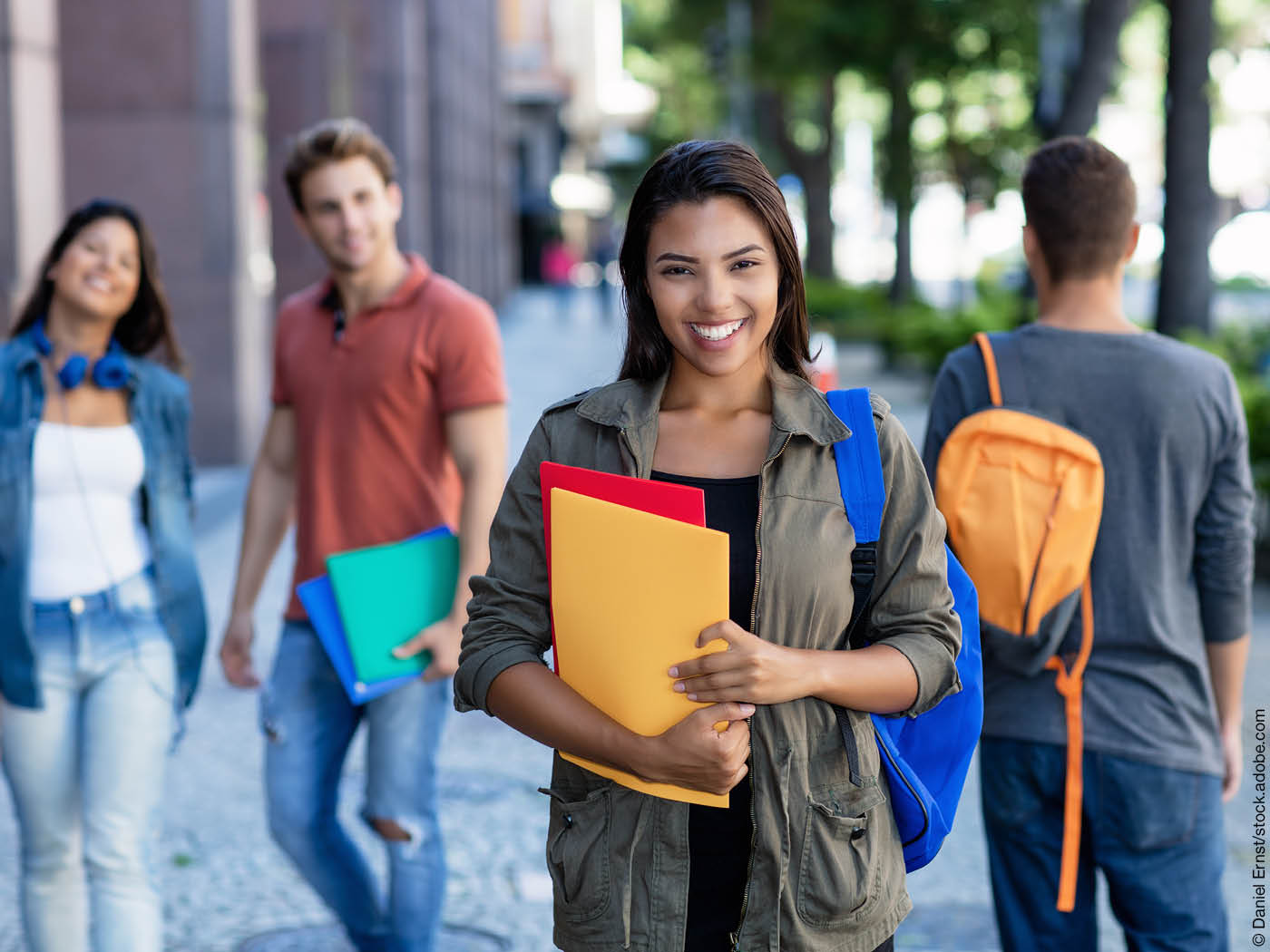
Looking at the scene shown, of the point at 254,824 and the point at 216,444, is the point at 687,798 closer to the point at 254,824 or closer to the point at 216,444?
the point at 254,824

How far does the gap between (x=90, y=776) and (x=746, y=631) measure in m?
1.92

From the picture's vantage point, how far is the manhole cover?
4309 millimetres

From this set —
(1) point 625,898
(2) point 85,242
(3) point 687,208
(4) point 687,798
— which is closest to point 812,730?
(4) point 687,798

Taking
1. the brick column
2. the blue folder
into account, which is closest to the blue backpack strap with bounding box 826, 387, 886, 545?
Result: the blue folder

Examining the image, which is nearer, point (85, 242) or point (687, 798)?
point (687, 798)

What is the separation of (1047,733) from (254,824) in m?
3.24

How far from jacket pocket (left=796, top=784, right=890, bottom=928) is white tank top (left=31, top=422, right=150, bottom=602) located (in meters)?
1.98

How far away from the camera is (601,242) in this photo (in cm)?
3712

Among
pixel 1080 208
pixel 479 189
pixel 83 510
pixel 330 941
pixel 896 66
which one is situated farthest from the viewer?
pixel 479 189

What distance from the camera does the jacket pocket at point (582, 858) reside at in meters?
2.24

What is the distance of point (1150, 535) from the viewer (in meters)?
2.98

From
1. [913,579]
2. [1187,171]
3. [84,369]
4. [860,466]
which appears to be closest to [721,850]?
[913,579]

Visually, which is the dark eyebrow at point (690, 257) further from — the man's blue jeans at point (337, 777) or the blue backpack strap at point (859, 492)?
the man's blue jeans at point (337, 777)

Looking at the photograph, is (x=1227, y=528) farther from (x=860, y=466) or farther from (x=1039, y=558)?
(x=860, y=466)
